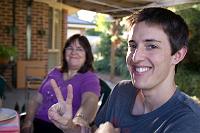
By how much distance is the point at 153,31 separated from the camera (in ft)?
5.17

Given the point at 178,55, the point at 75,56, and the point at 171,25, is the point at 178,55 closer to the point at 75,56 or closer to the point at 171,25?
the point at 171,25

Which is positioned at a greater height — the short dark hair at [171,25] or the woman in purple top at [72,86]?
the short dark hair at [171,25]

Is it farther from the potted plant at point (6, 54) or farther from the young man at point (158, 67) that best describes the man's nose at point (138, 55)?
the potted plant at point (6, 54)

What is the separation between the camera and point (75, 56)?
3.38 meters

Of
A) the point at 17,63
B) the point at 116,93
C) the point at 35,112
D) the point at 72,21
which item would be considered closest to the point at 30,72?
the point at 17,63

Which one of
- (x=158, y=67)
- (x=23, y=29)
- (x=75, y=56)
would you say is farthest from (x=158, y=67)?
(x=23, y=29)

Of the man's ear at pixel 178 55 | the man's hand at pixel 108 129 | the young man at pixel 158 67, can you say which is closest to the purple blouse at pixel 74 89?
the man's hand at pixel 108 129

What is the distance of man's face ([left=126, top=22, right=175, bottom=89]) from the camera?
156 centimetres

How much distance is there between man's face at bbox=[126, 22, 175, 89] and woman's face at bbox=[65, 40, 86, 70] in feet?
5.90

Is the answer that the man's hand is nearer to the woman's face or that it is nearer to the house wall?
the woman's face

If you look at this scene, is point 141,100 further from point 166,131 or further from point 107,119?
point 166,131

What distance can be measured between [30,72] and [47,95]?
19.6 feet

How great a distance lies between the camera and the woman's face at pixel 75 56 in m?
3.38

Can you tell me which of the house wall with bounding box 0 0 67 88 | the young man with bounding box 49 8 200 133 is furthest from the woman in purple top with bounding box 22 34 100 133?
the house wall with bounding box 0 0 67 88
